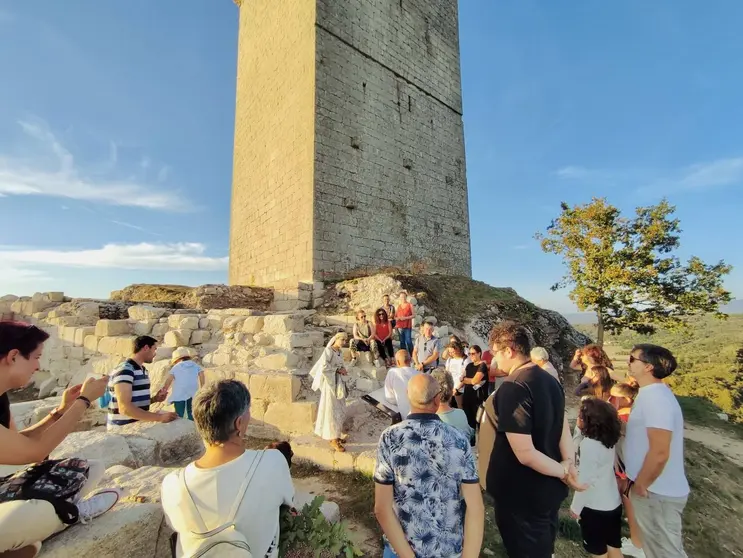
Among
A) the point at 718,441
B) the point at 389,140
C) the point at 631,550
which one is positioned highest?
the point at 389,140

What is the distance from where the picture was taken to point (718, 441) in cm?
1080

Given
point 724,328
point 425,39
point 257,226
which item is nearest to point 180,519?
point 257,226

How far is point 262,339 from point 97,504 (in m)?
4.92

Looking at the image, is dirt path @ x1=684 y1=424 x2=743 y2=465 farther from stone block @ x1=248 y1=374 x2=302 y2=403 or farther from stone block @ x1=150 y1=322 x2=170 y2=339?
stone block @ x1=150 y1=322 x2=170 y2=339

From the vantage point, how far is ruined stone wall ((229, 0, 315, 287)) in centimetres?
1253

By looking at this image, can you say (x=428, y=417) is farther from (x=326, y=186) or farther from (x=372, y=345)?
(x=326, y=186)

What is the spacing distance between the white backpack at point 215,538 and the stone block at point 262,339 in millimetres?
5527

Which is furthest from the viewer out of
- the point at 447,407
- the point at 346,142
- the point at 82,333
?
the point at 346,142

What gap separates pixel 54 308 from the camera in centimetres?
1101

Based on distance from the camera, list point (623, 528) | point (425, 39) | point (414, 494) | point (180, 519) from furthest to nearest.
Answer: point (425, 39) → point (623, 528) → point (414, 494) → point (180, 519)

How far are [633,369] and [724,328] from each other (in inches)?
2869

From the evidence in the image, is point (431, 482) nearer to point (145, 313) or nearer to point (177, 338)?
point (177, 338)

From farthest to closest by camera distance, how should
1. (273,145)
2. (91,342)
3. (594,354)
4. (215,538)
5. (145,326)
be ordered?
1. (273,145)
2. (91,342)
3. (145,326)
4. (594,354)
5. (215,538)

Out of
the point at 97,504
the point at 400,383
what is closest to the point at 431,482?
the point at 97,504
